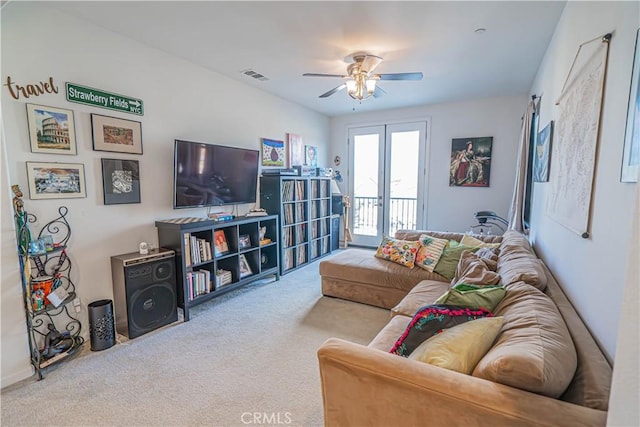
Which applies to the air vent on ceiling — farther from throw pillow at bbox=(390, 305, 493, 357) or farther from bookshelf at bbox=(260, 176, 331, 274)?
throw pillow at bbox=(390, 305, 493, 357)

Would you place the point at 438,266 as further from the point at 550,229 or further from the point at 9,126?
the point at 9,126

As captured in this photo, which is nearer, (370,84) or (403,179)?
(370,84)

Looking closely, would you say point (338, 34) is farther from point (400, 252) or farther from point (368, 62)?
point (400, 252)

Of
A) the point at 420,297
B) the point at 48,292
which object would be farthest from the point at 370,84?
the point at 48,292

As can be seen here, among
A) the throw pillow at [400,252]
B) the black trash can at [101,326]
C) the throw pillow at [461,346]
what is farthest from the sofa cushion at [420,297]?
the black trash can at [101,326]

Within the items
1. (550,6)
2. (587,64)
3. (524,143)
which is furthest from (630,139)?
(524,143)

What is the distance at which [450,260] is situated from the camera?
2986 mm

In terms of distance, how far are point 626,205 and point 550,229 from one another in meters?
1.35

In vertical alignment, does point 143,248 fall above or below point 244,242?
above

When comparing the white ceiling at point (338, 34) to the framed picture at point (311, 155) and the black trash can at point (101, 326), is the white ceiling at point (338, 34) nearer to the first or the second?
the framed picture at point (311, 155)

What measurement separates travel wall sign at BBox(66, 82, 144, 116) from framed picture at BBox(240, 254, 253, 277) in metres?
1.87

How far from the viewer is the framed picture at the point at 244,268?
11.9 ft

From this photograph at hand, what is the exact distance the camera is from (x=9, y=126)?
204 cm

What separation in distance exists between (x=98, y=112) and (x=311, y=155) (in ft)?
A: 11.0
